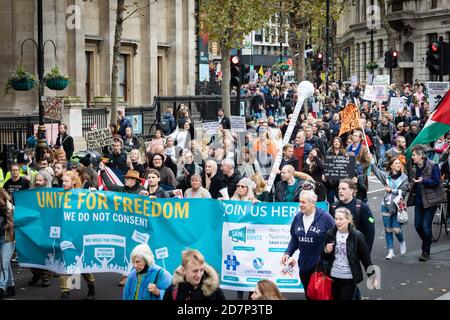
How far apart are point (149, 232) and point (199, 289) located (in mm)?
3928

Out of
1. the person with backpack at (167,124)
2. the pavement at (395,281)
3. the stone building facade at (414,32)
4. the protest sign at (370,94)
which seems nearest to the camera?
the pavement at (395,281)

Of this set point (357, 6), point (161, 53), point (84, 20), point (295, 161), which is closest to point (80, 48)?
point (84, 20)

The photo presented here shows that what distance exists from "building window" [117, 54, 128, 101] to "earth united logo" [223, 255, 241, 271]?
96.5 ft

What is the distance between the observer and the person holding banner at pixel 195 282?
25.2 ft

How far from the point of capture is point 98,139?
19484 mm

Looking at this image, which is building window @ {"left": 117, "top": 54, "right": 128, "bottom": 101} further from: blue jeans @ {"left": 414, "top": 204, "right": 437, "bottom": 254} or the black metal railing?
blue jeans @ {"left": 414, "top": 204, "right": 437, "bottom": 254}

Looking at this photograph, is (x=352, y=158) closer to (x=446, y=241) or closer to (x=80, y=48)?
(x=446, y=241)

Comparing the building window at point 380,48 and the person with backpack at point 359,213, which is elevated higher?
the building window at point 380,48

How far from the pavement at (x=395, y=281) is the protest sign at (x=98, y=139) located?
5.22 m

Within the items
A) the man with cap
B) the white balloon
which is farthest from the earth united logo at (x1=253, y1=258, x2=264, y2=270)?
the man with cap

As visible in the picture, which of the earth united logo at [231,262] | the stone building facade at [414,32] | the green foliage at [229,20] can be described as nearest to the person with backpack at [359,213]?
the earth united logo at [231,262]

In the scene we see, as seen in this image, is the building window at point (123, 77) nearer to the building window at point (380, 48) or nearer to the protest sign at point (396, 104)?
the protest sign at point (396, 104)

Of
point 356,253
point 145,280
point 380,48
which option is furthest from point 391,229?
point 380,48

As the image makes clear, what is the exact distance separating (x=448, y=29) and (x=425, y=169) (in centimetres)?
6503
